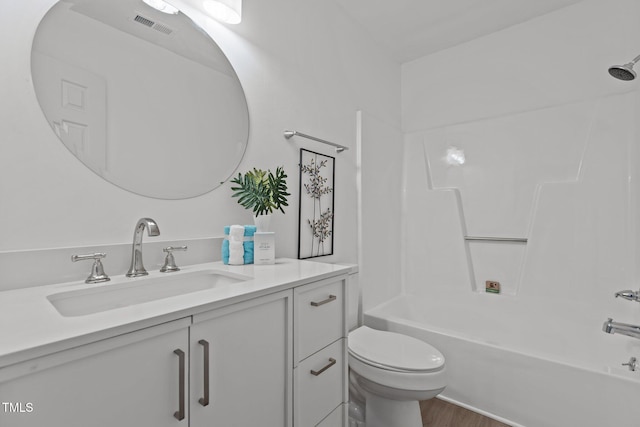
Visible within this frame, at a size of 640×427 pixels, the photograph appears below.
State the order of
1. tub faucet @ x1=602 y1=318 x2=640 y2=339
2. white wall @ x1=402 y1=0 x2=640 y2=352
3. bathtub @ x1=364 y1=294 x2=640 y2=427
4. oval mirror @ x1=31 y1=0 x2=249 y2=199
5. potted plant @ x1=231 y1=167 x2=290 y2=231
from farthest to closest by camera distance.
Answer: white wall @ x1=402 y1=0 x2=640 y2=352, tub faucet @ x1=602 y1=318 x2=640 y2=339, bathtub @ x1=364 y1=294 x2=640 y2=427, potted plant @ x1=231 y1=167 x2=290 y2=231, oval mirror @ x1=31 y1=0 x2=249 y2=199

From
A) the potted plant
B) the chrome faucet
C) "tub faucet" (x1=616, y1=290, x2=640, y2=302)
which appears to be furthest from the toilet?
"tub faucet" (x1=616, y1=290, x2=640, y2=302)

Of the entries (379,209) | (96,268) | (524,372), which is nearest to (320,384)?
(96,268)

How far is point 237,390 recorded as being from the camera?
2.71 feet

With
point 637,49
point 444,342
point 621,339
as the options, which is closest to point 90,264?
point 444,342

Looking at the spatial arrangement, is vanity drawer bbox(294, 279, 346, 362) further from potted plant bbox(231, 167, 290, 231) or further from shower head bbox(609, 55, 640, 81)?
shower head bbox(609, 55, 640, 81)

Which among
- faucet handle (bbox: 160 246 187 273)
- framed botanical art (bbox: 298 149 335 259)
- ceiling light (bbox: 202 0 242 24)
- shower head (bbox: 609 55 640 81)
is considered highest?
ceiling light (bbox: 202 0 242 24)

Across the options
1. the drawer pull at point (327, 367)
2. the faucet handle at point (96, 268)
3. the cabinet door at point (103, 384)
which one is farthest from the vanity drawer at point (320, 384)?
the faucet handle at point (96, 268)

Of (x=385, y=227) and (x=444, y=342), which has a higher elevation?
(x=385, y=227)

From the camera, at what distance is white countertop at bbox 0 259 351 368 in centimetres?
52

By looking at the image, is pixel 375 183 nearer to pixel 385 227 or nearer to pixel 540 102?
pixel 385 227

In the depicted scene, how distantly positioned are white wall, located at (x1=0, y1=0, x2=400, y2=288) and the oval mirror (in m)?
0.04

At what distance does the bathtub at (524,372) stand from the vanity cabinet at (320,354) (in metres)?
1.02

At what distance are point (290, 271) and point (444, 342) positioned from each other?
1.34 meters

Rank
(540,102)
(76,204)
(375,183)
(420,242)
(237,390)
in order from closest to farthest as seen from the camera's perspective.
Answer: (237,390) → (76,204) → (540,102) → (375,183) → (420,242)
